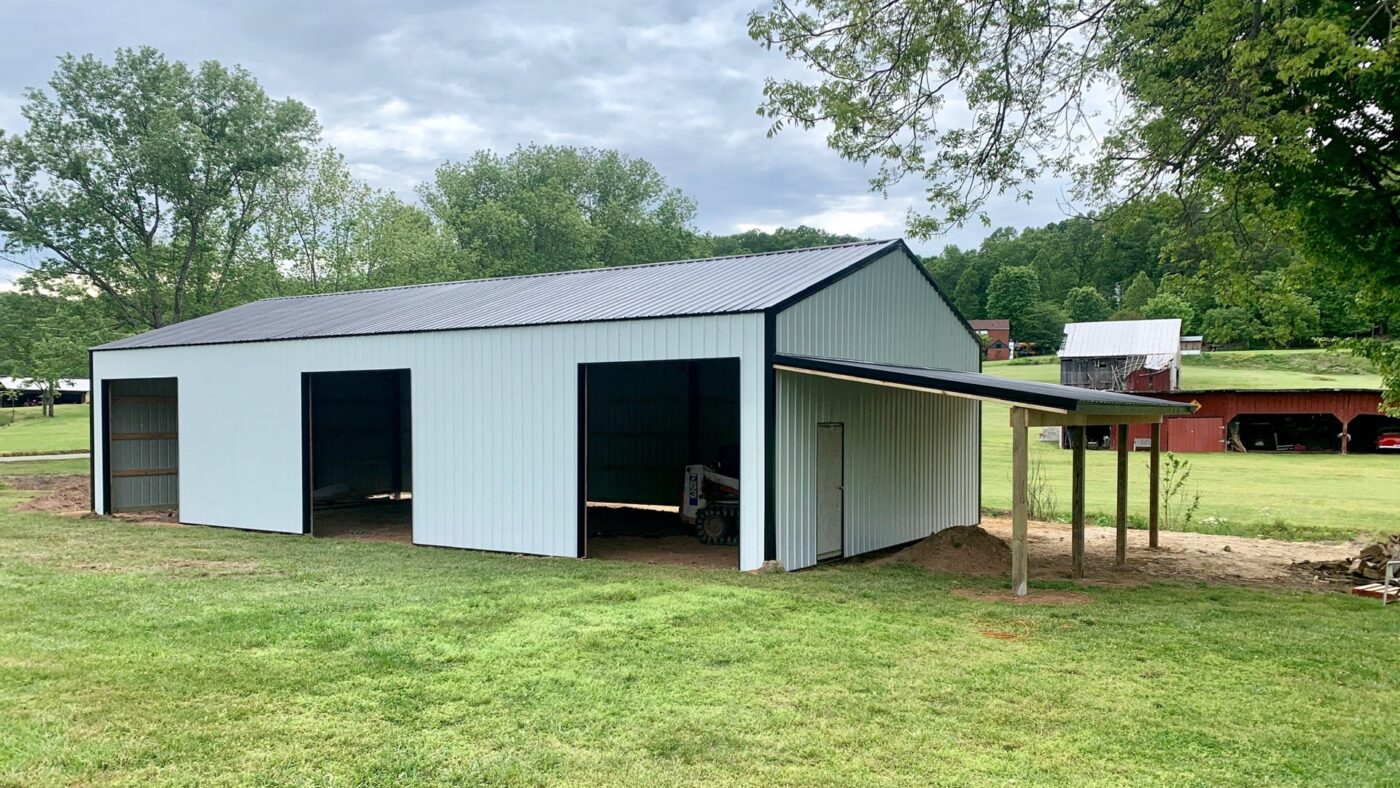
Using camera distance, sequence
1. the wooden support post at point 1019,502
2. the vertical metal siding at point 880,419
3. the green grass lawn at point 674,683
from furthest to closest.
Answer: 1. the vertical metal siding at point 880,419
2. the wooden support post at point 1019,502
3. the green grass lawn at point 674,683

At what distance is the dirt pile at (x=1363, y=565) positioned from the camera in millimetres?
11891

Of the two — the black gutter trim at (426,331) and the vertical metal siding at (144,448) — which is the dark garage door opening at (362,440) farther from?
the black gutter trim at (426,331)

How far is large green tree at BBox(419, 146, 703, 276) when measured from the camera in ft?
177

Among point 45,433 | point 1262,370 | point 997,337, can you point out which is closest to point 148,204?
point 45,433

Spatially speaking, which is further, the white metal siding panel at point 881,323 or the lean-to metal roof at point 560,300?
the lean-to metal roof at point 560,300

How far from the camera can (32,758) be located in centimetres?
497

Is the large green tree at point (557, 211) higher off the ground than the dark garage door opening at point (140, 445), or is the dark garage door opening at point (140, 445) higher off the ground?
the large green tree at point (557, 211)

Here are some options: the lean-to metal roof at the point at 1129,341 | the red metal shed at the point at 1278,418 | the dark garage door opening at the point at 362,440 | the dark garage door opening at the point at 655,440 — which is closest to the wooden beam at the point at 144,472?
the dark garage door opening at the point at 362,440

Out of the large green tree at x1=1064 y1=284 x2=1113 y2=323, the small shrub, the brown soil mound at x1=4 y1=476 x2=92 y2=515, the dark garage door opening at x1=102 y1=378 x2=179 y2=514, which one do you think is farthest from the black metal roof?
the large green tree at x1=1064 y1=284 x2=1113 y2=323

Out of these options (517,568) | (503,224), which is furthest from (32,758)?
(503,224)

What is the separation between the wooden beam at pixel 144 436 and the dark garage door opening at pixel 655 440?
8.79m

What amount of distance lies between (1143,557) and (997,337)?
3268 inches

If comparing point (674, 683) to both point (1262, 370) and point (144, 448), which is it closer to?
point (144, 448)

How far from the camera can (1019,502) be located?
31.8 ft
